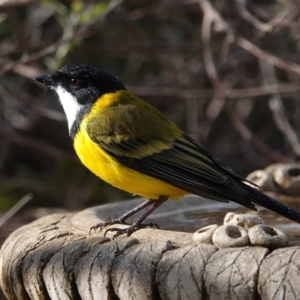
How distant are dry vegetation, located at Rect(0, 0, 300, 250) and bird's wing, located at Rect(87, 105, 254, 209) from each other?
6.80ft

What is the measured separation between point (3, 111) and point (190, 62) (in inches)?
79.4

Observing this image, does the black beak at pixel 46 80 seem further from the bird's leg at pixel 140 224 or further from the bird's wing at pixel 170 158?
the bird's leg at pixel 140 224

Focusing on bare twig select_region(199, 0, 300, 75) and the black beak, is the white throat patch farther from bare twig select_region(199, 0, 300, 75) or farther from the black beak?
bare twig select_region(199, 0, 300, 75)

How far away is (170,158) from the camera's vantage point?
4.34m

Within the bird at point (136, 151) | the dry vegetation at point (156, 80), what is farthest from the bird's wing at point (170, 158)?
the dry vegetation at point (156, 80)

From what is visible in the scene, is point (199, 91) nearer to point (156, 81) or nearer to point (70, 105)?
point (156, 81)

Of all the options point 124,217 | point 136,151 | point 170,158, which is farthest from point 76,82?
point 124,217

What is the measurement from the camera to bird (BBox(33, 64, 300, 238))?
4.02 meters

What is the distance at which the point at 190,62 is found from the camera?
8570mm

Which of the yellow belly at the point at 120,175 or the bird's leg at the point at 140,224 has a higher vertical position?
the yellow belly at the point at 120,175

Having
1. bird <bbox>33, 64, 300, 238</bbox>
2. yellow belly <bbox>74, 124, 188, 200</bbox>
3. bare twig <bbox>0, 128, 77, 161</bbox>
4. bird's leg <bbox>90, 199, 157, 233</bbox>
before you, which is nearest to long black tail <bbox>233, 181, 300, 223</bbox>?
bird <bbox>33, 64, 300, 238</bbox>

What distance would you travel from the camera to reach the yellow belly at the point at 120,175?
4.28 m

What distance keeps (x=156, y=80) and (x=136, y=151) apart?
167 inches

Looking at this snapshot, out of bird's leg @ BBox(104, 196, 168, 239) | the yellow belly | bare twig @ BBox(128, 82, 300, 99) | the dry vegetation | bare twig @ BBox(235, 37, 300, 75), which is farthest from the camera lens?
the dry vegetation
